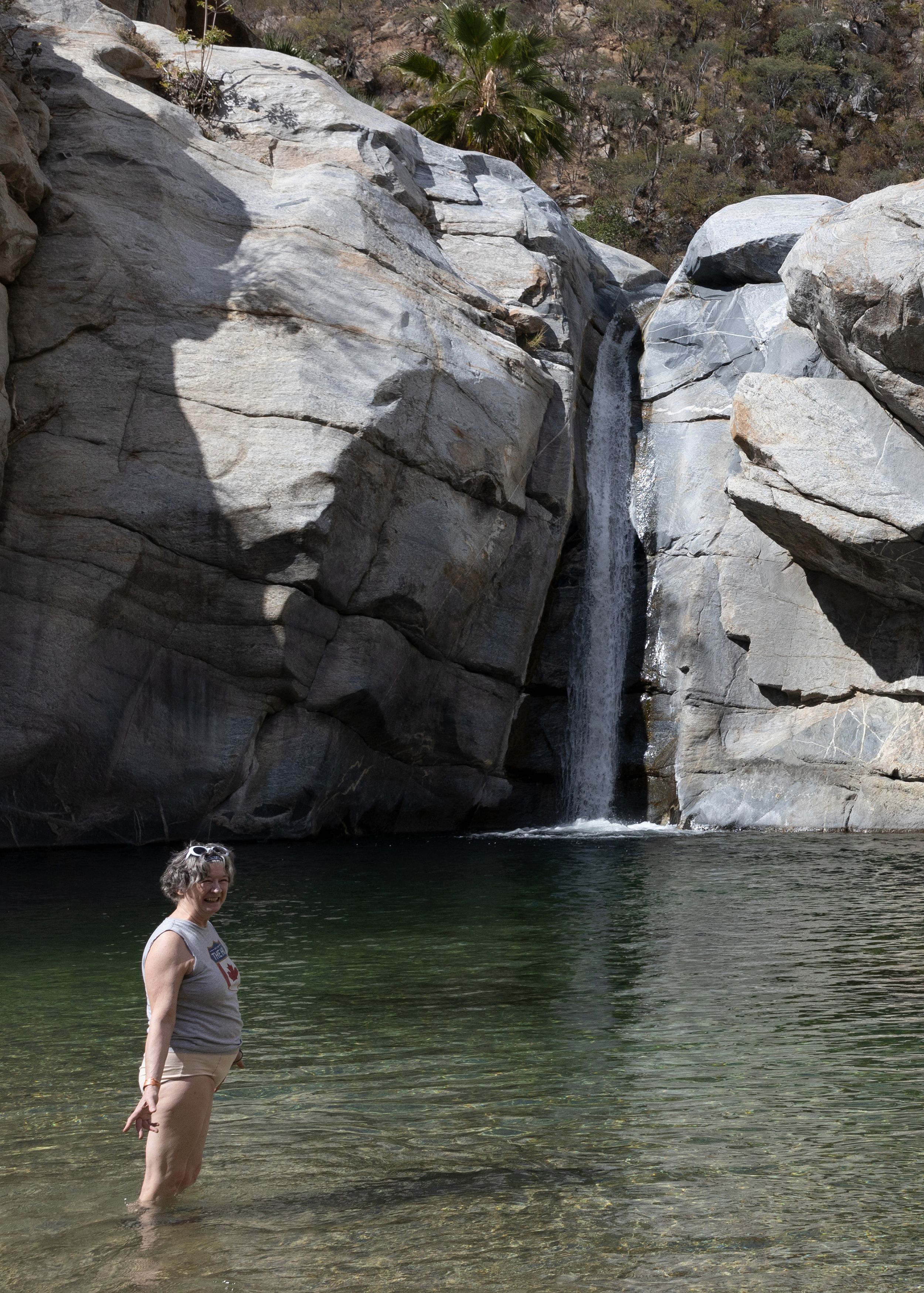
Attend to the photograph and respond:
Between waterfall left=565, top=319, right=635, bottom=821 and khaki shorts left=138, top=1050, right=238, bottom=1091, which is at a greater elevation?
waterfall left=565, top=319, right=635, bottom=821

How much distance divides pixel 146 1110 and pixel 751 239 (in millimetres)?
22420

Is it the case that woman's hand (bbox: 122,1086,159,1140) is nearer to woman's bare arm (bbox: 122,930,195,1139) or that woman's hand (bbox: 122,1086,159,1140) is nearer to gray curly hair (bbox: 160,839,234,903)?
woman's bare arm (bbox: 122,930,195,1139)

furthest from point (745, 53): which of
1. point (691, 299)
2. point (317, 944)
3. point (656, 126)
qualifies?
point (317, 944)

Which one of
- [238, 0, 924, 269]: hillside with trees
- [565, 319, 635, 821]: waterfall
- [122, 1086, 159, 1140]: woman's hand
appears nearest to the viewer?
[122, 1086, 159, 1140]: woman's hand

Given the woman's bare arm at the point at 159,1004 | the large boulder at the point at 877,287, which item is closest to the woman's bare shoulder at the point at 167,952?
the woman's bare arm at the point at 159,1004

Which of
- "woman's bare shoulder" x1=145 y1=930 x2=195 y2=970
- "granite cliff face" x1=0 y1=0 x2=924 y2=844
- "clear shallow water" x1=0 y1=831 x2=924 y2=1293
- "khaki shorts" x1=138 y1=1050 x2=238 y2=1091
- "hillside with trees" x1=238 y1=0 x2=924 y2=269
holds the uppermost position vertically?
"hillside with trees" x1=238 y1=0 x2=924 y2=269

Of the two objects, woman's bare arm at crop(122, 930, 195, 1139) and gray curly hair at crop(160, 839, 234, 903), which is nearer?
woman's bare arm at crop(122, 930, 195, 1139)

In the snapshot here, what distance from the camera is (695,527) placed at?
22016 millimetres

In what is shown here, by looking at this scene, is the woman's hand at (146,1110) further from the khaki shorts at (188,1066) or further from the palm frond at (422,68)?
the palm frond at (422,68)

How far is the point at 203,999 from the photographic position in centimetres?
462

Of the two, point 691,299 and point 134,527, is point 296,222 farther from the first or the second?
point 691,299

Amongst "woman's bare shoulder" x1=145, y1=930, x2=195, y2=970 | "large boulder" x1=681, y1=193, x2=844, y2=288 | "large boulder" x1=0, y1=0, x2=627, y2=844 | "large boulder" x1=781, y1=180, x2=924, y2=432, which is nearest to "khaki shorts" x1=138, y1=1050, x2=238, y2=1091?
"woman's bare shoulder" x1=145, y1=930, x2=195, y2=970

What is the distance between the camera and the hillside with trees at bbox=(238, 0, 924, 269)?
50938 mm

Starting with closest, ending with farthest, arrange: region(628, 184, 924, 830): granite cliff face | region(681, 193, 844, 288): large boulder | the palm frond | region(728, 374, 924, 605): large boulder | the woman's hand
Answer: the woman's hand, region(628, 184, 924, 830): granite cliff face, region(728, 374, 924, 605): large boulder, region(681, 193, 844, 288): large boulder, the palm frond
